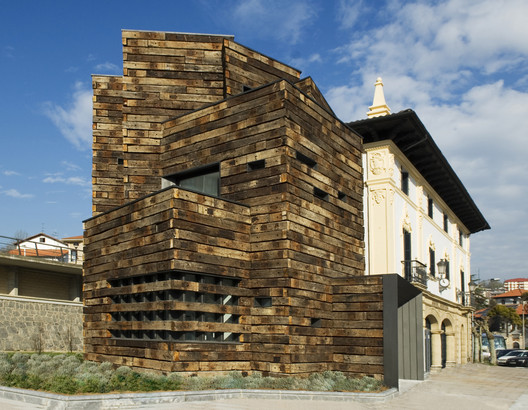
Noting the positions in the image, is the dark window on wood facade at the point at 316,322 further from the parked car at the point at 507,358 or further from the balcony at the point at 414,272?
the parked car at the point at 507,358

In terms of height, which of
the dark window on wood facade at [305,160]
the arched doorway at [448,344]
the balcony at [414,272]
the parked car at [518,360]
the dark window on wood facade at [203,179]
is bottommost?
the parked car at [518,360]

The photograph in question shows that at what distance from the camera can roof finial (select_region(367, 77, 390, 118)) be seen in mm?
26609

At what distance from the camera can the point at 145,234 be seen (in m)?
14.8

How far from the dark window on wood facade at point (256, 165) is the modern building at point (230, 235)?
4 centimetres

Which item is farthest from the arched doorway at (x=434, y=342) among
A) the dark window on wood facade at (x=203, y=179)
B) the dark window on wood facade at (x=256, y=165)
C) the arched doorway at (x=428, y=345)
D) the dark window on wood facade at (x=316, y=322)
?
the dark window on wood facade at (x=256, y=165)

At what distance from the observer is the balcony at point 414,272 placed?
24094 millimetres

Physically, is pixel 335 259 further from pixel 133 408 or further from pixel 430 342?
pixel 430 342

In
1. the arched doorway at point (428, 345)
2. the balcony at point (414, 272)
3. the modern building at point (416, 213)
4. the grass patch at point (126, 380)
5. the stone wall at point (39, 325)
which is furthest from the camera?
the stone wall at point (39, 325)

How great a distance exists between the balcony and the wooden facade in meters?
6.29

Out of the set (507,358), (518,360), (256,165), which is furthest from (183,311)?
(507,358)

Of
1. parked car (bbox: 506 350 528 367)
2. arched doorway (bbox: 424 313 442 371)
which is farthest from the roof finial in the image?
parked car (bbox: 506 350 528 367)

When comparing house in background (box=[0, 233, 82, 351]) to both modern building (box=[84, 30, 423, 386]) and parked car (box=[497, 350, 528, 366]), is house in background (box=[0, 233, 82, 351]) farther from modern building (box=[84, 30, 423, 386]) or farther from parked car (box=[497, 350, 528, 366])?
parked car (box=[497, 350, 528, 366])

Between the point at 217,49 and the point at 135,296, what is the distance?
898 cm

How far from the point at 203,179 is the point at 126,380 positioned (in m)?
6.87
